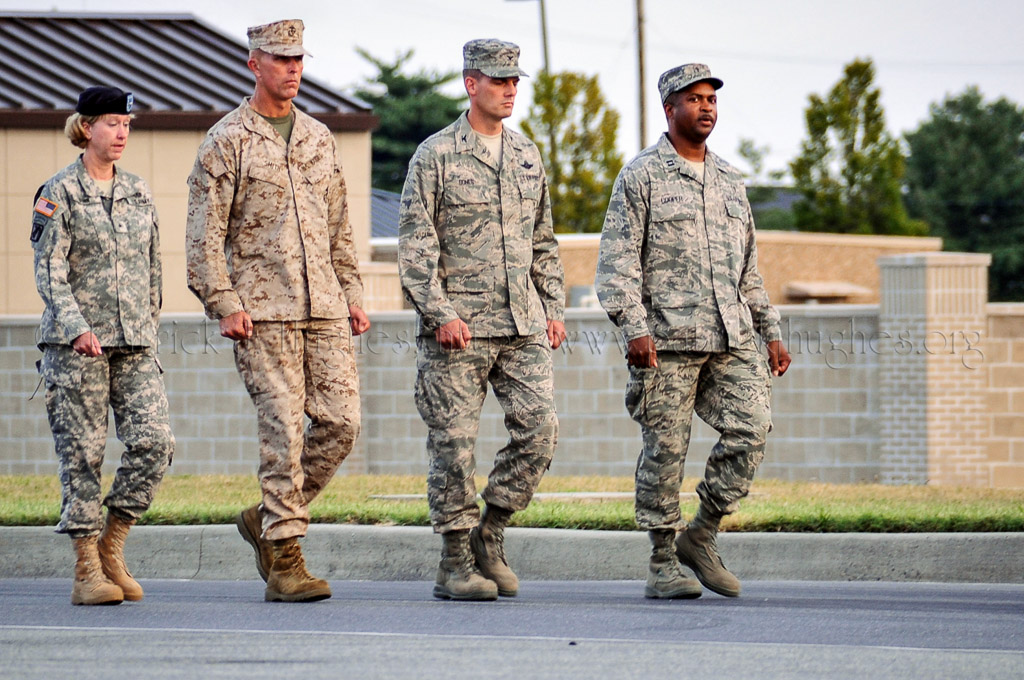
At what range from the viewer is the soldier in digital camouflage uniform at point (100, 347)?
6.37m

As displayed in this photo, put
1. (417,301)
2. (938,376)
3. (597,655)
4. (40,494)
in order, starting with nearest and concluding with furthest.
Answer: (597,655) → (417,301) → (40,494) → (938,376)

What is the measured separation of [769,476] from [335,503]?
5.94m

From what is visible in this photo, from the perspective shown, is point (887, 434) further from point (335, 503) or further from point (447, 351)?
point (447, 351)

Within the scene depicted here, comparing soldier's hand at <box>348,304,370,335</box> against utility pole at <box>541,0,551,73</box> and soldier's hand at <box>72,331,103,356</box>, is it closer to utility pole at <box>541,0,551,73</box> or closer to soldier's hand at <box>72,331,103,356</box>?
soldier's hand at <box>72,331,103,356</box>

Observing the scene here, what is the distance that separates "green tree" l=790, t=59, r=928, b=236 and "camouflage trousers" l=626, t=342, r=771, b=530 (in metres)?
27.3

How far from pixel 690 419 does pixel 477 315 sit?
997 mm

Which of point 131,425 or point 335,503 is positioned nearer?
point 131,425

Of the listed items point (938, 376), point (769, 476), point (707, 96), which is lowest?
point (769, 476)

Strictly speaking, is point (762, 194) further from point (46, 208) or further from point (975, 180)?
point (46, 208)

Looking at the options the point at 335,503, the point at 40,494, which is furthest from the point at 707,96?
the point at 40,494

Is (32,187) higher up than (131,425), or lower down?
higher up

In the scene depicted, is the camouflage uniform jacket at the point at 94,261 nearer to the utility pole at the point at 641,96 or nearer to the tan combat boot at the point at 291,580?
the tan combat boot at the point at 291,580

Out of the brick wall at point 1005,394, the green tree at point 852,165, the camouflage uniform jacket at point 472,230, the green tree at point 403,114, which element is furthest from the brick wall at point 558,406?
the green tree at point 403,114

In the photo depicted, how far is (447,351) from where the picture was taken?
21.1ft
